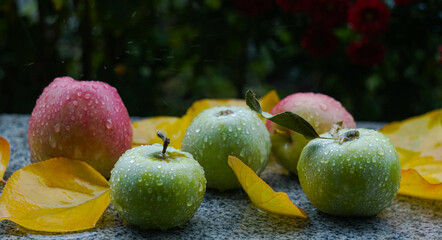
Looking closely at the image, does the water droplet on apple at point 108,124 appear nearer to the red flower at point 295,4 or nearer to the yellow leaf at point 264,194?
the yellow leaf at point 264,194

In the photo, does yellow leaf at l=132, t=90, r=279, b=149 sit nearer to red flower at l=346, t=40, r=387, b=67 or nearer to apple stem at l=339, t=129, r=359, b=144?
apple stem at l=339, t=129, r=359, b=144

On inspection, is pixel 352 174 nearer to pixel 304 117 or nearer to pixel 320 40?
pixel 304 117

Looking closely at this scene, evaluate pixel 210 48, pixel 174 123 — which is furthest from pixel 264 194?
pixel 210 48

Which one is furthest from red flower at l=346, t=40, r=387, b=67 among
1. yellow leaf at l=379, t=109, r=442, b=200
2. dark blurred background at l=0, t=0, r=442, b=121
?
yellow leaf at l=379, t=109, r=442, b=200

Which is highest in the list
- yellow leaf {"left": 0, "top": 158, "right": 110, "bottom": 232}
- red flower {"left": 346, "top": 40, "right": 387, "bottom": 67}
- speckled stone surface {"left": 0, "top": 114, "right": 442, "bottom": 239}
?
red flower {"left": 346, "top": 40, "right": 387, "bottom": 67}

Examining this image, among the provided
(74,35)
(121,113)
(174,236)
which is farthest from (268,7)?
(174,236)

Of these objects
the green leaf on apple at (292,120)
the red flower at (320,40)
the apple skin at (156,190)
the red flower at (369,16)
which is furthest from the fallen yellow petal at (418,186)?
the red flower at (320,40)
